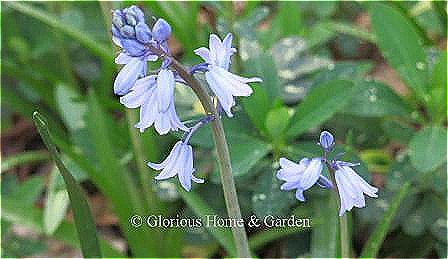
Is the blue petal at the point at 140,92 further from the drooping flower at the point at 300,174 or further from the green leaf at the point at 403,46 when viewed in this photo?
the green leaf at the point at 403,46

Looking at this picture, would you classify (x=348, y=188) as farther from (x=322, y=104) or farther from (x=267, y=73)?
(x=267, y=73)

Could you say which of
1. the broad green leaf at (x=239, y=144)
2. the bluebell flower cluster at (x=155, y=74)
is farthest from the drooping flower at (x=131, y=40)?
the broad green leaf at (x=239, y=144)

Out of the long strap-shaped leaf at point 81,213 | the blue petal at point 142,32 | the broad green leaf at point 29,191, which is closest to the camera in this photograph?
the blue petal at point 142,32

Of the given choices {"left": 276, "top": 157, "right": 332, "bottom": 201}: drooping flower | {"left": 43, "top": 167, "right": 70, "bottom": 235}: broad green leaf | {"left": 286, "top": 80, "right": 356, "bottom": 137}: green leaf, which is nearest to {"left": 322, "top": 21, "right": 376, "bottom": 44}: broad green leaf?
{"left": 286, "top": 80, "right": 356, "bottom": 137}: green leaf

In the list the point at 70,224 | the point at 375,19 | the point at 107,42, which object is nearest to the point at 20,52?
the point at 107,42

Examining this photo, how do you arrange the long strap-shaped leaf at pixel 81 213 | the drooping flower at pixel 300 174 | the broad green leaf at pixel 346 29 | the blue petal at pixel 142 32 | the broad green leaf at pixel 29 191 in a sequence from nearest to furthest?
the blue petal at pixel 142 32 < the drooping flower at pixel 300 174 < the long strap-shaped leaf at pixel 81 213 < the broad green leaf at pixel 29 191 < the broad green leaf at pixel 346 29

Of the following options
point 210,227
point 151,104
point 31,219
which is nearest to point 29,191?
point 31,219

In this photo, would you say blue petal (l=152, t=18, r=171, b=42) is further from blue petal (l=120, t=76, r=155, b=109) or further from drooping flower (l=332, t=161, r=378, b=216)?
drooping flower (l=332, t=161, r=378, b=216)

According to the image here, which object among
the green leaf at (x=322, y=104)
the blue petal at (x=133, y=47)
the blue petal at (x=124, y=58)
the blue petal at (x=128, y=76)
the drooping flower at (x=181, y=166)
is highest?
the green leaf at (x=322, y=104)
